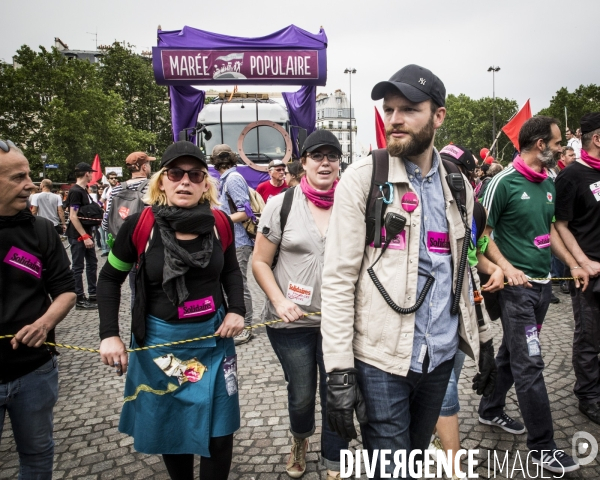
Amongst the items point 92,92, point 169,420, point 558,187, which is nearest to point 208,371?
point 169,420

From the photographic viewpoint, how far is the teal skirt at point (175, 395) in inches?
89.5

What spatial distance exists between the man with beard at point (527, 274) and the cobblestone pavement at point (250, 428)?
20cm

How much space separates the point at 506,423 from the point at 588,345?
86cm

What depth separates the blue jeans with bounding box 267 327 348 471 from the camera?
2.64 m

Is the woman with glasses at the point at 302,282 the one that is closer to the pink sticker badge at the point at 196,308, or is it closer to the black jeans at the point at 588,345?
the pink sticker badge at the point at 196,308

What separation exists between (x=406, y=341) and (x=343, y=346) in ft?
0.81

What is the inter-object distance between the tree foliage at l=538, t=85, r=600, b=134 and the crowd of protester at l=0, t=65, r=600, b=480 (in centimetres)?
4530

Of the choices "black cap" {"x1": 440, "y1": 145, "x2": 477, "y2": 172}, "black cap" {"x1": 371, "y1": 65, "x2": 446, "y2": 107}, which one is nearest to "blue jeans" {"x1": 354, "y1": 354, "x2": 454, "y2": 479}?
"black cap" {"x1": 371, "y1": 65, "x2": 446, "y2": 107}

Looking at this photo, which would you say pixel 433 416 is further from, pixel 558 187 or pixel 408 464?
pixel 558 187

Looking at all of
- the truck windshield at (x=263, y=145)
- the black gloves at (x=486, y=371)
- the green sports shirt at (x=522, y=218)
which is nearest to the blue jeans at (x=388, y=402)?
the black gloves at (x=486, y=371)

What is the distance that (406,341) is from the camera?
1754 millimetres

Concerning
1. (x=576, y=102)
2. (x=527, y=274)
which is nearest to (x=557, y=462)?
(x=527, y=274)

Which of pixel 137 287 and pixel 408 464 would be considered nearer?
pixel 408 464

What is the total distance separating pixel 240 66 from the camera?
9.84 metres
